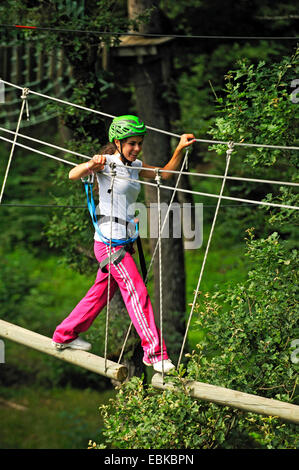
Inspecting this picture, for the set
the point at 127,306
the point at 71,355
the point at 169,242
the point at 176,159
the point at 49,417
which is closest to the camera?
the point at 127,306

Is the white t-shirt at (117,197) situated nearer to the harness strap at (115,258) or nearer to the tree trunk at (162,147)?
the harness strap at (115,258)

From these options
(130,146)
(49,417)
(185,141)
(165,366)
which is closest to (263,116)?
(185,141)

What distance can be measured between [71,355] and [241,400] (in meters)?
0.91

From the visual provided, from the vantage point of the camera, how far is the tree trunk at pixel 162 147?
23.9 ft

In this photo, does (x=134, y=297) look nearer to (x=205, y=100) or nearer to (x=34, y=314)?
(x=205, y=100)

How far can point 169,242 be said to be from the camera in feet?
24.9

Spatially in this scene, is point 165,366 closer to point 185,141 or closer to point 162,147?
point 185,141

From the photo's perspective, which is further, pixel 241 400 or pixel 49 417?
pixel 49 417

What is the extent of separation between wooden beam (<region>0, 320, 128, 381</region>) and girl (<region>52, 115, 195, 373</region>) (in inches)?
1.8

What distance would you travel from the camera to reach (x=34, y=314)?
1063 cm

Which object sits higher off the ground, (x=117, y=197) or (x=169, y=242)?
(x=117, y=197)

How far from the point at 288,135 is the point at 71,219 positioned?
229 centimetres

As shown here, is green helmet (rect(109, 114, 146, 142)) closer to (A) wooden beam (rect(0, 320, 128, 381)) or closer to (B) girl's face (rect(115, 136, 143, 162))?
(B) girl's face (rect(115, 136, 143, 162))

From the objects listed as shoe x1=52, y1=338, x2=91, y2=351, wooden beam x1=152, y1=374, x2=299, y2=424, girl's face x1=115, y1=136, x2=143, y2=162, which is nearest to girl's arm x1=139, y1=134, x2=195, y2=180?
girl's face x1=115, y1=136, x2=143, y2=162
